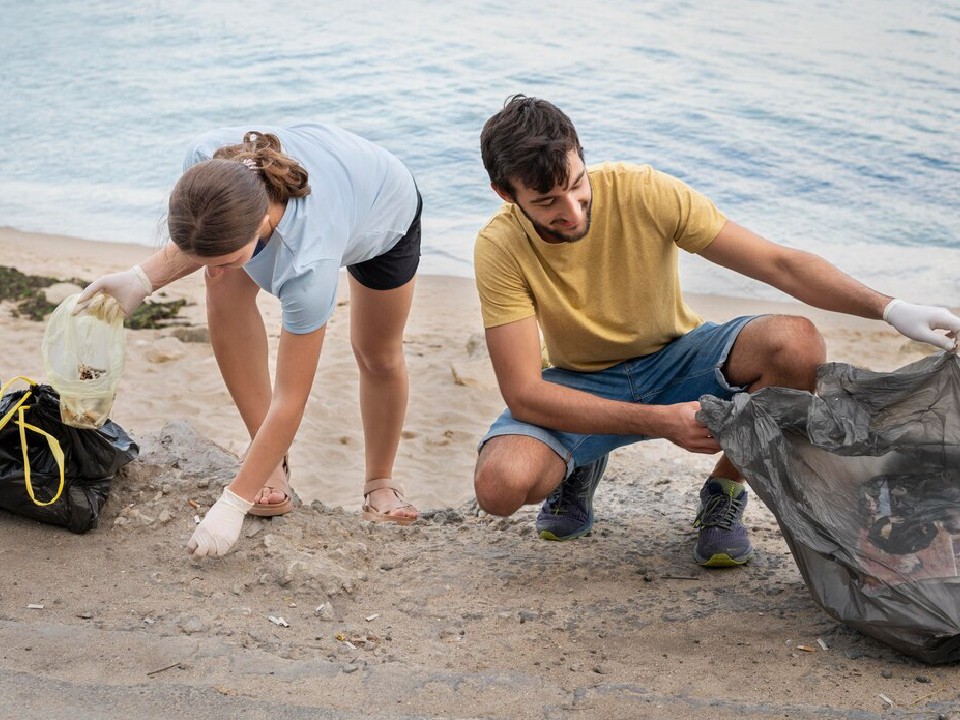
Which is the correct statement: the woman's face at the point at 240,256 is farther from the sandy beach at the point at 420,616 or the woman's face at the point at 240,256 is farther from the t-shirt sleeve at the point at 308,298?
the sandy beach at the point at 420,616

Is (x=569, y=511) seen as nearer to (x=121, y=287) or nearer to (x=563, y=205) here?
(x=563, y=205)

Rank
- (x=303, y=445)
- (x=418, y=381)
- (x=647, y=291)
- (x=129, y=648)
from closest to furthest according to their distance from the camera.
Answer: (x=129, y=648)
(x=647, y=291)
(x=303, y=445)
(x=418, y=381)

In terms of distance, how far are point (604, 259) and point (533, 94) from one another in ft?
33.0

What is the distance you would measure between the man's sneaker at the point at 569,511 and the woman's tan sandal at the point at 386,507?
0.48 metres

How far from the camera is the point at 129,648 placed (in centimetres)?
203

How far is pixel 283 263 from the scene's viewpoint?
218 cm

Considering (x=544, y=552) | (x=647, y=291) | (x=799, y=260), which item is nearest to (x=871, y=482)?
(x=799, y=260)

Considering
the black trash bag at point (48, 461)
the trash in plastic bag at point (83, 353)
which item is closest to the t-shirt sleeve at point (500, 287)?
the trash in plastic bag at point (83, 353)

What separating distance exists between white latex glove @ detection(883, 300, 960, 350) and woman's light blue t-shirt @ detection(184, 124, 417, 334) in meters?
1.28

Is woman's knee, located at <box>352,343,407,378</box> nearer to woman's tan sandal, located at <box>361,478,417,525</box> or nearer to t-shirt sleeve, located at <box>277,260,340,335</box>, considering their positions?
woman's tan sandal, located at <box>361,478,417,525</box>

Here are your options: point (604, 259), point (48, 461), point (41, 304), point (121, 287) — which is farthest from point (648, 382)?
point (41, 304)

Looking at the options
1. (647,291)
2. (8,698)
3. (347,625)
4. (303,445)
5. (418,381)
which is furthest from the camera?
(418,381)

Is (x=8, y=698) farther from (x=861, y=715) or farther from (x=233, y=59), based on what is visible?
(x=233, y=59)

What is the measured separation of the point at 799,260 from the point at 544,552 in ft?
3.50
